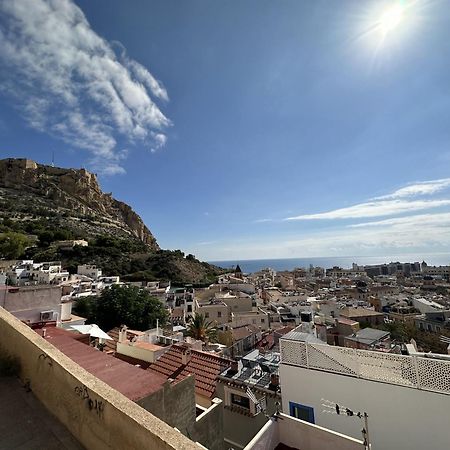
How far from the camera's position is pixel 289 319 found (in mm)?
37562

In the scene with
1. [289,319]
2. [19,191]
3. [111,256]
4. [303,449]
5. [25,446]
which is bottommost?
[289,319]

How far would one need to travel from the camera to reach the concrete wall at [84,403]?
209cm

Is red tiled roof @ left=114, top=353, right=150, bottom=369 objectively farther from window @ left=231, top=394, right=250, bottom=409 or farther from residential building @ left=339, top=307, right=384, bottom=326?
residential building @ left=339, top=307, right=384, bottom=326

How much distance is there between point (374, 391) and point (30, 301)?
12.0 meters

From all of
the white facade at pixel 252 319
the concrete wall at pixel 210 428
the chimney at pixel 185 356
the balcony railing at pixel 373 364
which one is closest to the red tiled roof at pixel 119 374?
the concrete wall at pixel 210 428

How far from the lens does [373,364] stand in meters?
6.13

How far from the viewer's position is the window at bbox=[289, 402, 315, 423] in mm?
6629

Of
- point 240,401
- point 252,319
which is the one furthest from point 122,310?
point 240,401

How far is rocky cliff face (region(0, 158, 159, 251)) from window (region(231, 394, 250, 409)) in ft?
254

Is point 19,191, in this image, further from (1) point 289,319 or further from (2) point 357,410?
(2) point 357,410

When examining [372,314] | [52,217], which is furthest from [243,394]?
[52,217]

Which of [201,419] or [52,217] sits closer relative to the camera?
[201,419]

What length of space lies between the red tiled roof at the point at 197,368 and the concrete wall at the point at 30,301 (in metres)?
5.09

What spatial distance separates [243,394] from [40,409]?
6.93 metres
